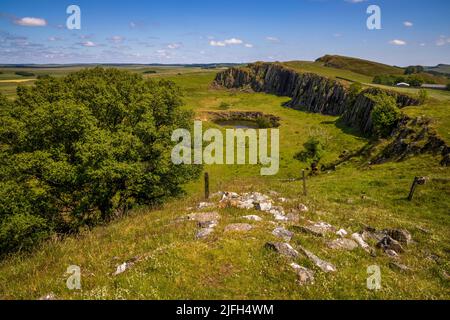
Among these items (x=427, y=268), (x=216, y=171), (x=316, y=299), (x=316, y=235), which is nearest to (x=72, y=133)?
(x=316, y=235)

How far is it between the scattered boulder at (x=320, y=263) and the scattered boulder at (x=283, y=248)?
490 mm

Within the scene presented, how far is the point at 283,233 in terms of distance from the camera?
15.7 metres

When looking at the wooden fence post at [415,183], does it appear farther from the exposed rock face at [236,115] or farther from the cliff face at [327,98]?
the exposed rock face at [236,115]

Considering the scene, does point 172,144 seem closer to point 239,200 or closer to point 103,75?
point 239,200

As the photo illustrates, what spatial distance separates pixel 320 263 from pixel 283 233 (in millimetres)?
3117

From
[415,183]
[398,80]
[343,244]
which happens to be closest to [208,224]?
[343,244]

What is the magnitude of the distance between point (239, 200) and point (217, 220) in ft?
13.7

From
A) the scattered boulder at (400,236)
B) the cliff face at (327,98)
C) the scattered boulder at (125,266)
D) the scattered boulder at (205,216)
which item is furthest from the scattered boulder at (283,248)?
the cliff face at (327,98)

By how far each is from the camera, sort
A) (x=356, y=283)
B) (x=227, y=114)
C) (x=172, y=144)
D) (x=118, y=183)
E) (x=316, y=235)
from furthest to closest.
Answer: (x=227, y=114) → (x=172, y=144) → (x=118, y=183) → (x=316, y=235) → (x=356, y=283)

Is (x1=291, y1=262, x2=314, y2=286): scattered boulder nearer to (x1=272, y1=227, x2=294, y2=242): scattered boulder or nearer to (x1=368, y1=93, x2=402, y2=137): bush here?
(x1=272, y1=227, x2=294, y2=242): scattered boulder

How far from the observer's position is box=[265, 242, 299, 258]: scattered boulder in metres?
13.1

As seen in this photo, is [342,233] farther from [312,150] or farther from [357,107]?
[357,107]

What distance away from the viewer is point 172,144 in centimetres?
3378

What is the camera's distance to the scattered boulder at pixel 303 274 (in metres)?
11.6
